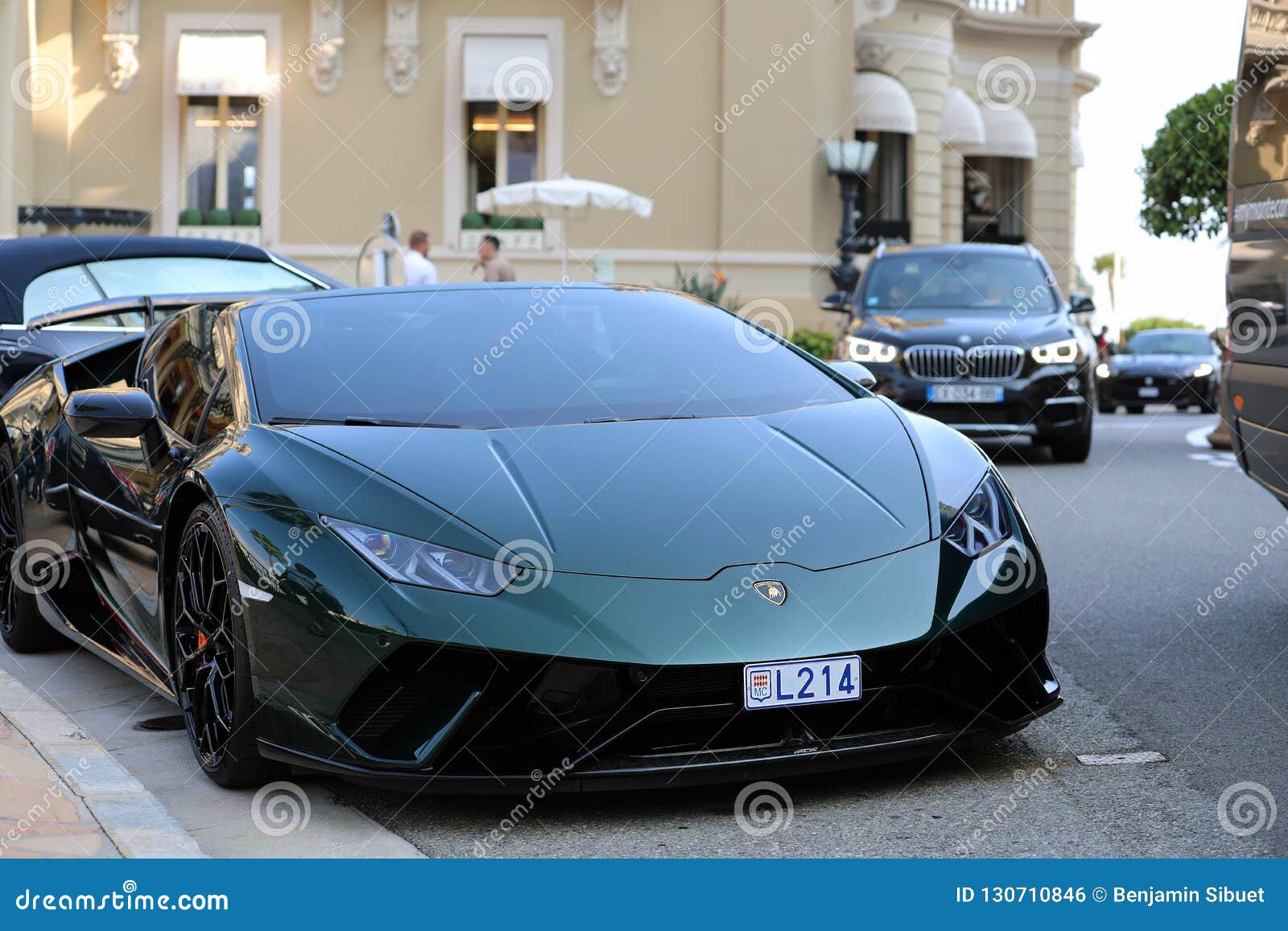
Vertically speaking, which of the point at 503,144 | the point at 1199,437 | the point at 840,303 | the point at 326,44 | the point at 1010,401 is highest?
the point at 326,44

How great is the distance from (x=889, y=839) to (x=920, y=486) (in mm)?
948

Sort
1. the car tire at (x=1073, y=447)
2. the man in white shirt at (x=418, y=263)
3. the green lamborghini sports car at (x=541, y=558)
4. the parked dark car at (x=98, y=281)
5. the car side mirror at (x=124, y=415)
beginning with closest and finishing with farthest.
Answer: the green lamborghini sports car at (x=541, y=558), the car side mirror at (x=124, y=415), the parked dark car at (x=98, y=281), the car tire at (x=1073, y=447), the man in white shirt at (x=418, y=263)

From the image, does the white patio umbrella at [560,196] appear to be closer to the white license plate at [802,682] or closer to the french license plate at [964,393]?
the french license plate at [964,393]

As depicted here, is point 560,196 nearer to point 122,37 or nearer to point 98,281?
point 122,37

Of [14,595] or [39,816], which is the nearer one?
[39,816]

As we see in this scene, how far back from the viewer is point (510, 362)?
15.0ft

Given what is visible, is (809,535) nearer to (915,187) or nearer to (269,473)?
(269,473)

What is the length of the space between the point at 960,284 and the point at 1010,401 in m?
1.49

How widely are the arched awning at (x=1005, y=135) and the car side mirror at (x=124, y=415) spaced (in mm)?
28473

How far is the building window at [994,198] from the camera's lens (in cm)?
3334

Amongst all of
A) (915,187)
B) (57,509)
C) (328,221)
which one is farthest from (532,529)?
(915,187)

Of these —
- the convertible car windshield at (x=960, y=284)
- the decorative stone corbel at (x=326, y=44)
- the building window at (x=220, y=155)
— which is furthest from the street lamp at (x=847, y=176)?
the convertible car windshield at (x=960, y=284)

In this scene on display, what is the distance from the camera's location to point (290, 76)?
24.7 metres

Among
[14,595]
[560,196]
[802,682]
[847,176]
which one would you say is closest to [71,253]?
[14,595]
